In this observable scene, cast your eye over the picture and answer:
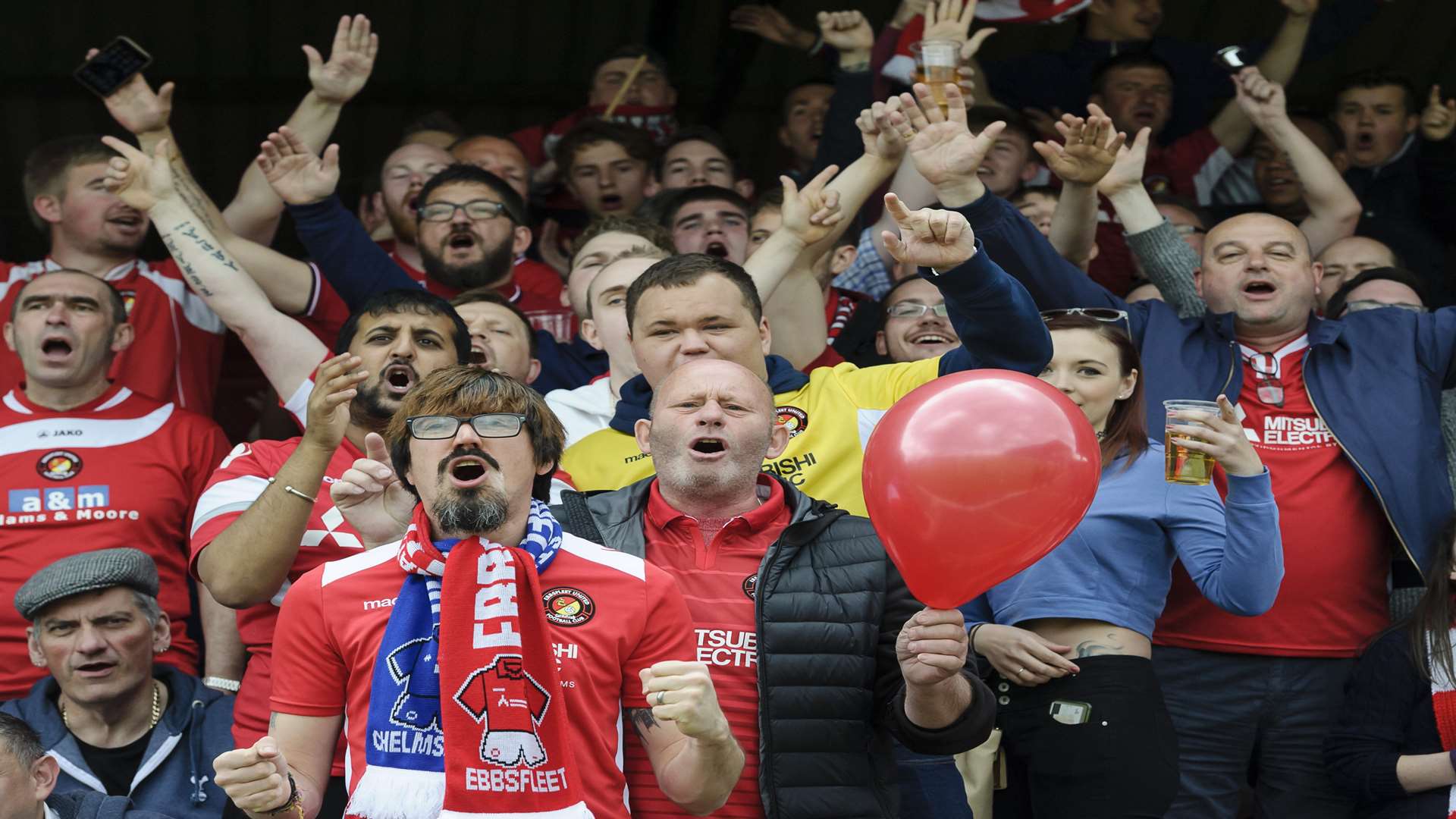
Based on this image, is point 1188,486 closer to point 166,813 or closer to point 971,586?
point 971,586

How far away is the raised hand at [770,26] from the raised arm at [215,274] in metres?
3.41

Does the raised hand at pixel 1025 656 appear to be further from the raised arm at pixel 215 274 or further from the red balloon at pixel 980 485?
the raised arm at pixel 215 274

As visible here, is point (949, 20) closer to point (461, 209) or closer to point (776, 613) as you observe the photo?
point (461, 209)

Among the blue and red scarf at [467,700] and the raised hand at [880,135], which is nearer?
the blue and red scarf at [467,700]

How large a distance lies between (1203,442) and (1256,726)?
97cm

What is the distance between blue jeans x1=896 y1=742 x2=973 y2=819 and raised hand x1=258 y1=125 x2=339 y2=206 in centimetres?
272

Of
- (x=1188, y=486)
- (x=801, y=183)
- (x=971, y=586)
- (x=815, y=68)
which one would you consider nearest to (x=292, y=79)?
(x=815, y=68)

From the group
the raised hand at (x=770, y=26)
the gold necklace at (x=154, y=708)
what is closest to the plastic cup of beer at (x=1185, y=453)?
the gold necklace at (x=154, y=708)

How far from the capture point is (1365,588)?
4.68 meters

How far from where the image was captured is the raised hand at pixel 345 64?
5965mm

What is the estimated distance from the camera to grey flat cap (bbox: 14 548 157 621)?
4.63m

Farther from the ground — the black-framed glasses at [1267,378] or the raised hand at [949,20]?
the raised hand at [949,20]

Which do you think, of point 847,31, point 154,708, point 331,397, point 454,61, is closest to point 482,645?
point 331,397

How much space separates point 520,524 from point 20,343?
2758mm
